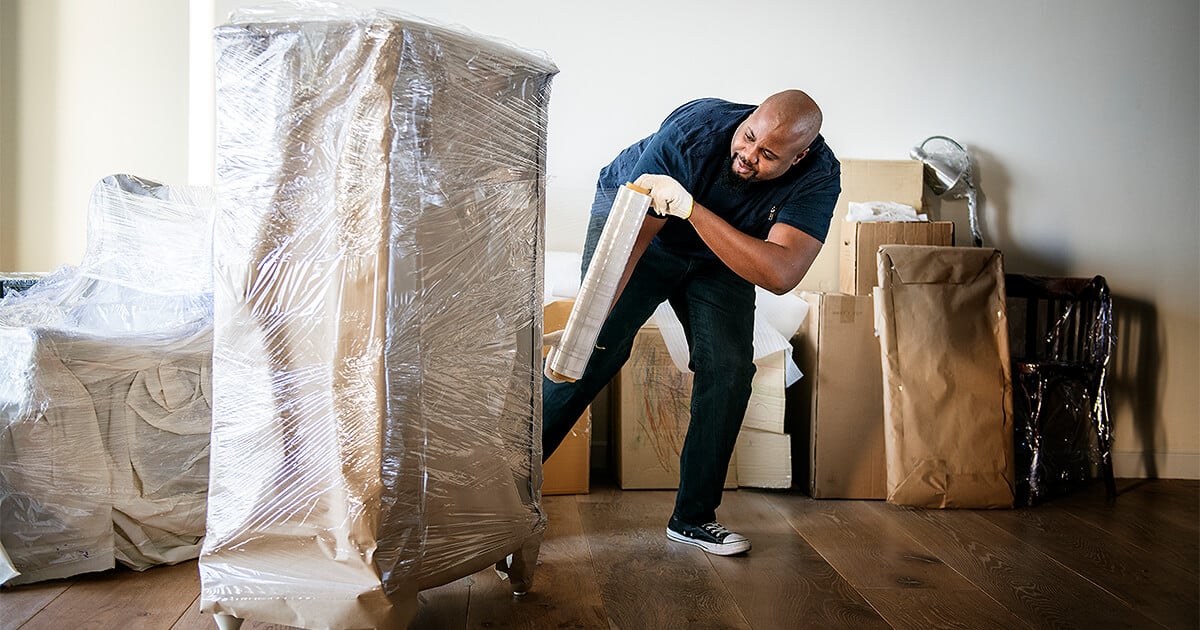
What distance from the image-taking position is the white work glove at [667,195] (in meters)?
1.79

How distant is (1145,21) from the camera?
3312mm

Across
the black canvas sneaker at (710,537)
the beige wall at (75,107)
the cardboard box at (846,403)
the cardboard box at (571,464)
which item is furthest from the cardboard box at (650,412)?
the beige wall at (75,107)

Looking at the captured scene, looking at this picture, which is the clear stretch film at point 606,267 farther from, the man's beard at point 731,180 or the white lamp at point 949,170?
the white lamp at point 949,170

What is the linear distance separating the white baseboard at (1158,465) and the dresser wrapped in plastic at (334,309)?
2.75m

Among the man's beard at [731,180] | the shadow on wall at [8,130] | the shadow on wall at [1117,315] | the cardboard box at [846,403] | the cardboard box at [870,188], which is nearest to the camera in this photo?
the man's beard at [731,180]

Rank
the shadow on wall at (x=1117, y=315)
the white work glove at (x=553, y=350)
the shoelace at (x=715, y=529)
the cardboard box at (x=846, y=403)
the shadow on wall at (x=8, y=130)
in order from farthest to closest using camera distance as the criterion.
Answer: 1. the shadow on wall at (x=1117, y=315)
2. the shadow on wall at (x=8, y=130)
3. the cardboard box at (x=846, y=403)
4. the shoelace at (x=715, y=529)
5. the white work glove at (x=553, y=350)

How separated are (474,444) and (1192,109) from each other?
3049mm

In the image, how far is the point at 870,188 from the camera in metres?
3.06

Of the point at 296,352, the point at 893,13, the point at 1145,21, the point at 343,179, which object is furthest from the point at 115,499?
the point at 1145,21

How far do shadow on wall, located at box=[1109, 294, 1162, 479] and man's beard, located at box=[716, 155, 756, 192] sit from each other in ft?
6.35

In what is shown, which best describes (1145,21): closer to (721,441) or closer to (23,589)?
(721,441)

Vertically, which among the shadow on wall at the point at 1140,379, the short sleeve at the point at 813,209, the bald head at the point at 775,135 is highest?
the bald head at the point at 775,135

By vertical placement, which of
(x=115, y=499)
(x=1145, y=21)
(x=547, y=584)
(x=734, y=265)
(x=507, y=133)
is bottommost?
(x=547, y=584)

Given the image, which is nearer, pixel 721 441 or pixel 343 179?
pixel 343 179
